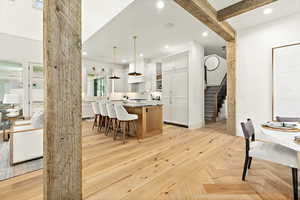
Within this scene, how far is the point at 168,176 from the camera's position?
73.7 inches

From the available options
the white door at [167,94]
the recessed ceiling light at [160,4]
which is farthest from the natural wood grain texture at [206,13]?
the white door at [167,94]

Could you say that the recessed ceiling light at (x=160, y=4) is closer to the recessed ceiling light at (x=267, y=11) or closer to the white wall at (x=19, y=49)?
the recessed ceiling light at (x=267, y=11)

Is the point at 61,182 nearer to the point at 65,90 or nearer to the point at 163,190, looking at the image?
the point at 65,90

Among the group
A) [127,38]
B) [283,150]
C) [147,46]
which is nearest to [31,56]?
[127,38]

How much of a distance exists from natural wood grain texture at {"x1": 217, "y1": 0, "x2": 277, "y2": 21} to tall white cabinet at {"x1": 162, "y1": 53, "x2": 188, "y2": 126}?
1947 millimetres

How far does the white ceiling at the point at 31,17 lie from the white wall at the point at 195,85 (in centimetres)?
280

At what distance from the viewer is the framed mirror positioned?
9.28ft

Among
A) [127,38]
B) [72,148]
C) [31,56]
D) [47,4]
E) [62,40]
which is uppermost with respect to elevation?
[127,38]

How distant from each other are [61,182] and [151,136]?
2928 millimetres

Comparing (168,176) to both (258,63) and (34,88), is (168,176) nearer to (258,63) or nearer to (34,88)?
(258,63)

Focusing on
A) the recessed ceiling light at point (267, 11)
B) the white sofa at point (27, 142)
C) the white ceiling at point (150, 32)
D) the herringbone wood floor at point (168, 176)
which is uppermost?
the white ceiling at point (150, 32)

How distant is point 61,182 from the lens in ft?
2.91

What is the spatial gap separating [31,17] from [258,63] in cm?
641

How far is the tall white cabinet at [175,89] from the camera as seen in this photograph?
4777 mm
